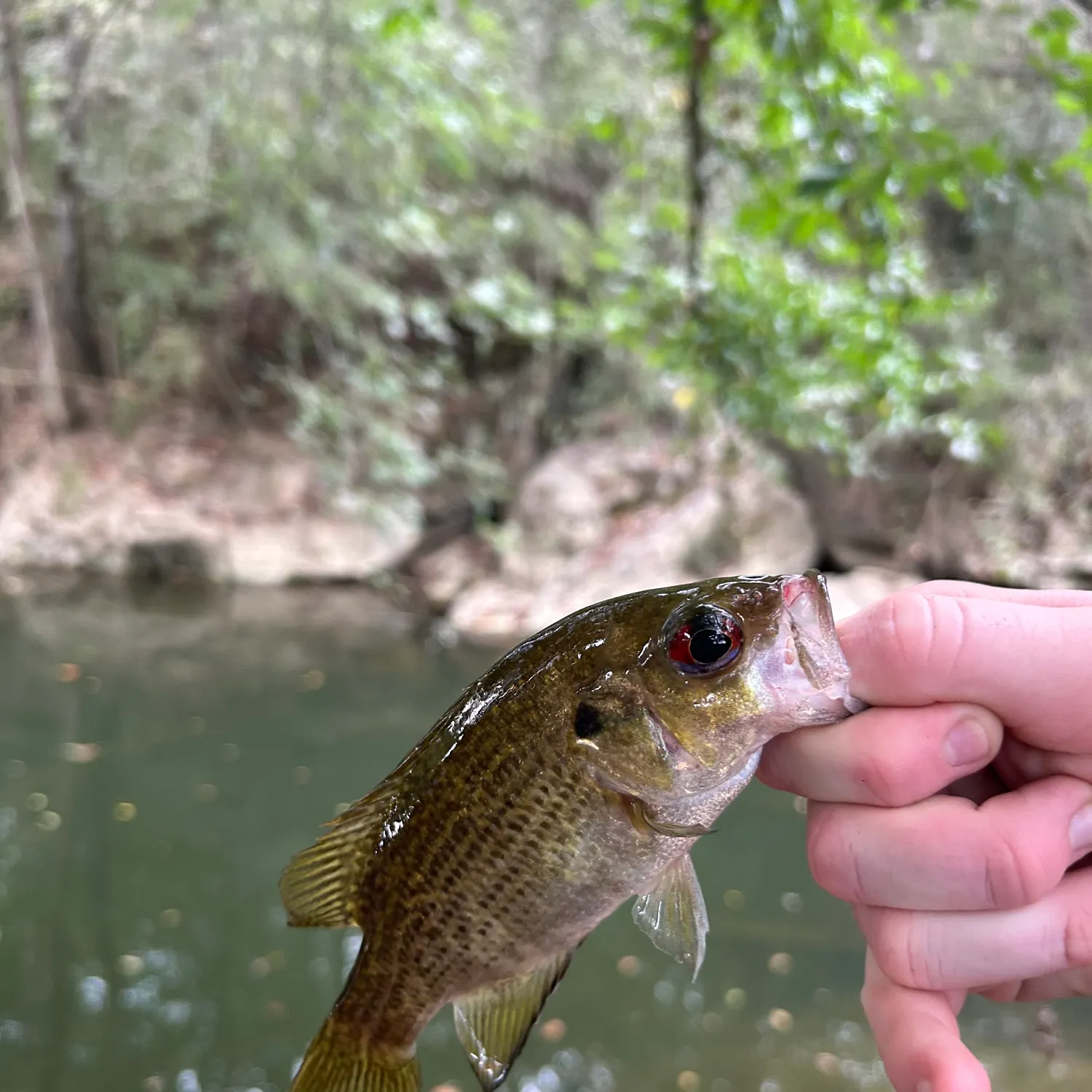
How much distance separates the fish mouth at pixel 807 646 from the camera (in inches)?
36.4

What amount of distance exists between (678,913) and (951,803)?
14.9 inches

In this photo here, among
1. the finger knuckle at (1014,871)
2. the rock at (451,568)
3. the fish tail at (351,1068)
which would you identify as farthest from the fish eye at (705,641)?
the rock at (451,568)

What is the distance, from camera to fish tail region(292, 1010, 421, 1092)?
1.14m

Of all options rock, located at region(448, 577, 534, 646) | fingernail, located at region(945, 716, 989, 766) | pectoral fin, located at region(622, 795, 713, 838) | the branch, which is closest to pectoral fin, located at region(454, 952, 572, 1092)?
pectoral fin, located at region(622, 795, 713, 838)

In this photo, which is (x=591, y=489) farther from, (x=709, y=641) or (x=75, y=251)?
(x=709, y=641)

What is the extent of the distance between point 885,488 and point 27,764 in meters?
8.19

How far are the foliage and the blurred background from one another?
41 millimetres

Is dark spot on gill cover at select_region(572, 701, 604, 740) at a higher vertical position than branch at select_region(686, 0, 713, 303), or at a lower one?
lower

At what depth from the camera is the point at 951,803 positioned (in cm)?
97

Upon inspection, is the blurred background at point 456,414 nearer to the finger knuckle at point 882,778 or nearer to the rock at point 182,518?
the rock at point 182,518

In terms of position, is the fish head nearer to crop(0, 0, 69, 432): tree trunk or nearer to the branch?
the branch

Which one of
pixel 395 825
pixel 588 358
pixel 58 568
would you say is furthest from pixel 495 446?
pixel 395 825

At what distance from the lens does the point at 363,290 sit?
7203 mm

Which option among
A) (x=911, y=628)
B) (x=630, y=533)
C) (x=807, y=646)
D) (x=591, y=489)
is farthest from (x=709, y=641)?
(x=591, y=489)
